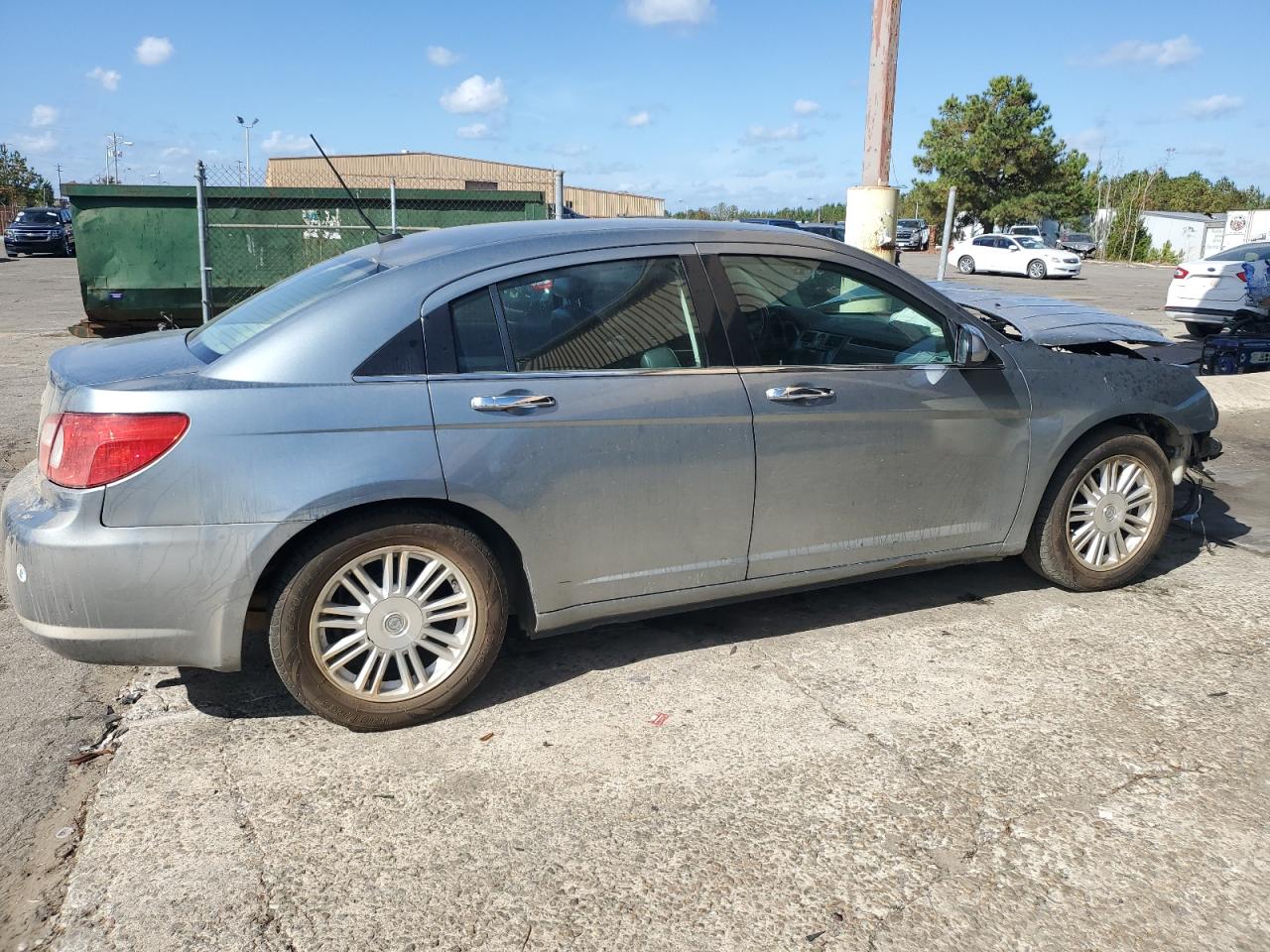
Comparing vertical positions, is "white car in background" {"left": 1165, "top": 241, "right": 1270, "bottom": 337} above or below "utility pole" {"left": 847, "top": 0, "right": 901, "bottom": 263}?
below

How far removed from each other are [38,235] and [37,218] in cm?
106

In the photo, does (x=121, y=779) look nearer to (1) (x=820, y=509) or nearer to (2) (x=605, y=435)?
(2) (x=605, y=435)

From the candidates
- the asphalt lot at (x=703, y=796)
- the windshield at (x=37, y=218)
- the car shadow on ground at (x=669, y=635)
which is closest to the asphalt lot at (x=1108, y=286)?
the car shadow on ground at (x=669, y=635)

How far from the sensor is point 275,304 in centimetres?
370

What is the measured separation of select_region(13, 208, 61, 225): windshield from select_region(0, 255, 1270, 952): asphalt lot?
34.6 metres

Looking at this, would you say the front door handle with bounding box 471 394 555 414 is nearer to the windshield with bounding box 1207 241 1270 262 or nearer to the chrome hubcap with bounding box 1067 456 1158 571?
the chrome hubcap with bounding box 1067 456 1158 571

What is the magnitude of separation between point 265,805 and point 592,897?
106 cm

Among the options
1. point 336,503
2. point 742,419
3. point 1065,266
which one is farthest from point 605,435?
point 1065,266

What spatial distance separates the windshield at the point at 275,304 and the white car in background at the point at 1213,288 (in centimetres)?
1319

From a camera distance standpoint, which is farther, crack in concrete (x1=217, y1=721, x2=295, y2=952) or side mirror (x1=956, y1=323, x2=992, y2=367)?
side mirror (x1=956, y1=323, x2=992, y2=367)

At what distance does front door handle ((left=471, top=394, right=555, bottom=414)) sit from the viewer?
330 centimetres

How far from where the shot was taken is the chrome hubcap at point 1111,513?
176 inches

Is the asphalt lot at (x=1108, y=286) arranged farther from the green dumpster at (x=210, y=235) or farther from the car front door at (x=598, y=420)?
the car front door at (x=598, y=420)

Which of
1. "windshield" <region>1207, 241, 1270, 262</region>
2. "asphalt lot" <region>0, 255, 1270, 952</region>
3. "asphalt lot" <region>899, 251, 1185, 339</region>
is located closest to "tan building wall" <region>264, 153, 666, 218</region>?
"asphalt lot" <region>899, 251, 1185, 339</region>
